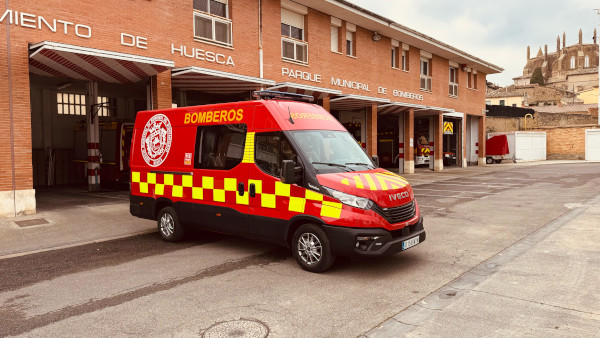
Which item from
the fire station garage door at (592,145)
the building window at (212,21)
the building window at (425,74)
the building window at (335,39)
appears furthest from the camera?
the fire station garage door at (592,145)

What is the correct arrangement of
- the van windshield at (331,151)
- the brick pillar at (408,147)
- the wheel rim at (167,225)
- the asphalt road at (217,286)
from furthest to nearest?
the brick pillar at (408,147) < the wheel rim at (167,225) < the van windshield at (331,151) < the asphalt road at (217,286)

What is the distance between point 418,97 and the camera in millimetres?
24938

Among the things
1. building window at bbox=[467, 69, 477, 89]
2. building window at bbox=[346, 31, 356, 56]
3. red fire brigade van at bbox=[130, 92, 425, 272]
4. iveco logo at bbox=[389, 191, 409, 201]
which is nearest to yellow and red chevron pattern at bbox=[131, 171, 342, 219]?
red fire brigade van at bbox=[130, 92, 425, 272]

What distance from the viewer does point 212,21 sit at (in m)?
14.0

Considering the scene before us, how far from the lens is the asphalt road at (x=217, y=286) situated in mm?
4090

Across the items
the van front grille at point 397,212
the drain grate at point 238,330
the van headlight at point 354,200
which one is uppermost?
the van headlight at point 354,200

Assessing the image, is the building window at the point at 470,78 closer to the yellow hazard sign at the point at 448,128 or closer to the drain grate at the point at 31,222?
the yellow hazard sign at the point at 448,128

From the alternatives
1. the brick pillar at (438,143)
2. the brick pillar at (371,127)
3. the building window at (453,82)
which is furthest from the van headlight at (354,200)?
the building window at (453,82)

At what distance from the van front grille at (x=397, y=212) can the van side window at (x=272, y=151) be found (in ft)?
4.53

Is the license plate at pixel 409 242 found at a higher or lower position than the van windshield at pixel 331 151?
lower

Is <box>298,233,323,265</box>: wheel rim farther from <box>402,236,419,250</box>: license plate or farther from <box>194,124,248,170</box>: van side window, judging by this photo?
<box>194,124,248,170</box>: van side window

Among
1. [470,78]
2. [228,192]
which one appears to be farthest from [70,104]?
[470,78]

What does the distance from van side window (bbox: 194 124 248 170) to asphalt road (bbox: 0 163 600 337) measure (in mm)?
1449

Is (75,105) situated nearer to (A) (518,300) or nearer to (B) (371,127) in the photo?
(B) (371,127)
